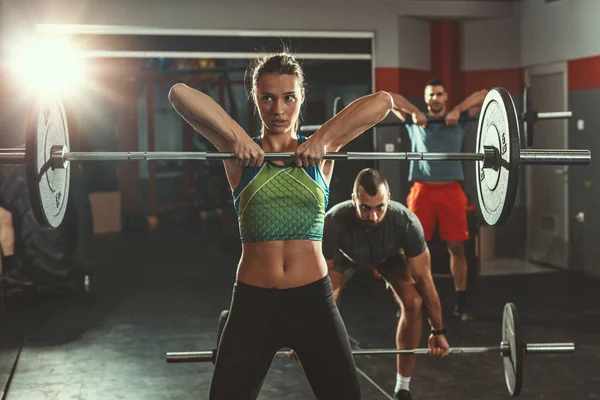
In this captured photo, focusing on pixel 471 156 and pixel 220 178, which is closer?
pixel 471 156

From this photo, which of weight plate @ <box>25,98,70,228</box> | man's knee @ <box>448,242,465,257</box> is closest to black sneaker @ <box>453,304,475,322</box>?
man's knee @ <box>448,242,465,257</box>

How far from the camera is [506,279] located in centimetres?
654

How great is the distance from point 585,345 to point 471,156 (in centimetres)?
237

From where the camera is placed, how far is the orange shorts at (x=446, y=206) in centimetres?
505

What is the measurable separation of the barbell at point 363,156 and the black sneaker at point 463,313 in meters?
2.55

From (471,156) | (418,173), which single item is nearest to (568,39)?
(418,173)

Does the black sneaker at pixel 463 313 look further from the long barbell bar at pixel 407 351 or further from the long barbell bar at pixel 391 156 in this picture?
the long barbell bar at pixel 391 156

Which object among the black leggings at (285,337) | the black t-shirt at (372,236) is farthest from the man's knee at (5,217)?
the black leggings at (285,337)

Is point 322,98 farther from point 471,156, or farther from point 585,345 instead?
point 471,156

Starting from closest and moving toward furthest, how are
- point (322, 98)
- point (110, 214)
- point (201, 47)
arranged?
1. point (201, 47)
2. point (322, 98)
3. point (110, 214)

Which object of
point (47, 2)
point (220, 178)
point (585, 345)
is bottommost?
point (585, 345)

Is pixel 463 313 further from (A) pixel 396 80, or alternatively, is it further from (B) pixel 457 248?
(A) pixel 396 80

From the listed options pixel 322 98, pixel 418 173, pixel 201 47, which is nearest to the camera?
pixel 418 173

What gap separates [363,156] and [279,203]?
1.11 ft
